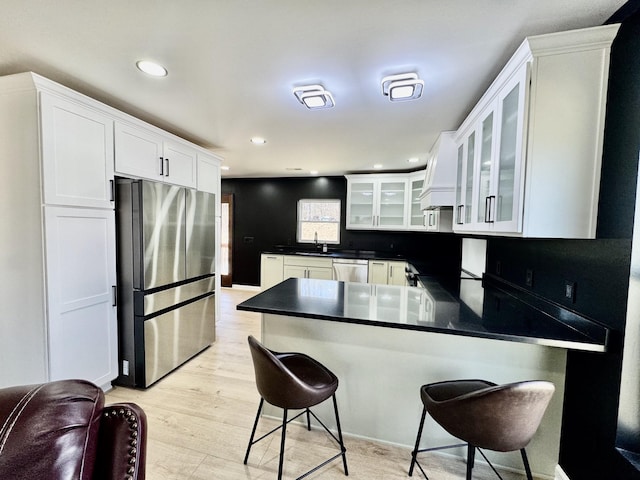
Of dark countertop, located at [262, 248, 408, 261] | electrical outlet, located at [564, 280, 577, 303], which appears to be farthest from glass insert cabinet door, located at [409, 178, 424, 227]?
electrical outlet, located at [564, 280, 577, 303]

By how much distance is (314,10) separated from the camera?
4.22 ft

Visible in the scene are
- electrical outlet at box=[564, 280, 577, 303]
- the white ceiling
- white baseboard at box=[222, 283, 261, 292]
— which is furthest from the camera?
white baseboard at box=[222, 283, 261, 292]

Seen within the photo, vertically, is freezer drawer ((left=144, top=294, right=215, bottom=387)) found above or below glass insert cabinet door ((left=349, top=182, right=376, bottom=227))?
below

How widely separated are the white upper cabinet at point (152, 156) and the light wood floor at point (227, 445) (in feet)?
6.40

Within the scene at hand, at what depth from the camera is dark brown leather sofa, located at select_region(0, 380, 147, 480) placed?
67 centimetres

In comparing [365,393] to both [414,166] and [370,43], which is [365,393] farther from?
[414,166]

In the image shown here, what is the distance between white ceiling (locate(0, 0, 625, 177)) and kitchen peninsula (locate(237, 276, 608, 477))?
1.49 metres

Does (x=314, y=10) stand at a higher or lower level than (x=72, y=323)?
higher

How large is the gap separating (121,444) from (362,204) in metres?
4.90

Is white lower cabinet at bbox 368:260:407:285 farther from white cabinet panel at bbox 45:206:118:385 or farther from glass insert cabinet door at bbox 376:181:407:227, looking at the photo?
white cabinet panel at bbox 45:206:118:385

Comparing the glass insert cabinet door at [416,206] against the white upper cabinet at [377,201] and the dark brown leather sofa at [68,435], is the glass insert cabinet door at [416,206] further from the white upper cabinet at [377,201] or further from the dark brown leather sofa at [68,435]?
the dark brown leather sofa at [68,435]

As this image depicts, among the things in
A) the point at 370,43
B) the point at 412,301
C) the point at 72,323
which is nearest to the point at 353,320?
the point at 412,301

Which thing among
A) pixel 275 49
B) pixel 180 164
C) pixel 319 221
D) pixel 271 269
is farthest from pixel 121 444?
pixel 319 221

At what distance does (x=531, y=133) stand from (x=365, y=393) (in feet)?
5.93
